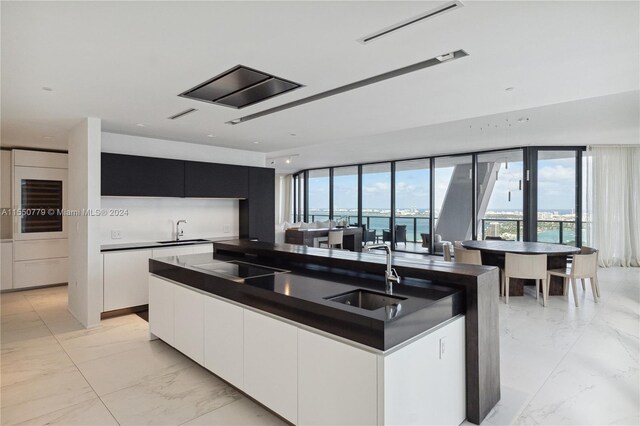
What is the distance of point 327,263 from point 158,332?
191cm

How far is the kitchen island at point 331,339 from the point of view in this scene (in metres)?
1.69

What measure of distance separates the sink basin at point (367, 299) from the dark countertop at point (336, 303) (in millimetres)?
32

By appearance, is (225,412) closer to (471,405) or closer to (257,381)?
(257,381)

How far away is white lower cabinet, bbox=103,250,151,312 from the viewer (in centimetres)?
445

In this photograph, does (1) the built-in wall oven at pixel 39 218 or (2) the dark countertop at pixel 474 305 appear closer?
(2) the dark countertop at pixel 474 305

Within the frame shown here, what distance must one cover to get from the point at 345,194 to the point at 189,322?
9271 mm

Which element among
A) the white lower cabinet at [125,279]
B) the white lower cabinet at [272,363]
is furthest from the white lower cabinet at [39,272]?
the white lower cabinet at [272,363]

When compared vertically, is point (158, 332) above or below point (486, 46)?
below

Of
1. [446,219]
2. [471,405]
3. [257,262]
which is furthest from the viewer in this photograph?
[446,219]

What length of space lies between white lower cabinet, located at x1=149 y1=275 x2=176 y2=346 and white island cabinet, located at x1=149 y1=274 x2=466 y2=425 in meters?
0.62

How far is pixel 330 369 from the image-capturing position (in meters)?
1.83

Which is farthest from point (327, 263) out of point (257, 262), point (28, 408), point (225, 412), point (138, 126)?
point (138, 126)

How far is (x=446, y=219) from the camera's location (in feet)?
31.4

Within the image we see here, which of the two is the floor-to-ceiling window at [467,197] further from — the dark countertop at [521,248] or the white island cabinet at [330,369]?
the white island cabinet at [330,369]
